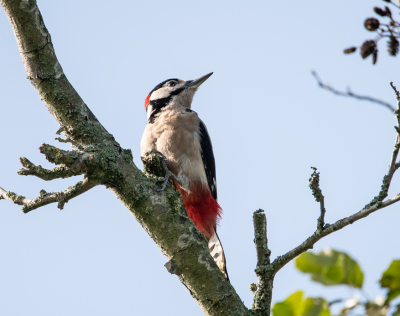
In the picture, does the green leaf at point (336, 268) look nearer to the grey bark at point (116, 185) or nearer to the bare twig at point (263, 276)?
the grey bark at point (116, 185)

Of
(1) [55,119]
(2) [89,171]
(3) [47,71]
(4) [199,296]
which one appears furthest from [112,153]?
(4) [199,296]

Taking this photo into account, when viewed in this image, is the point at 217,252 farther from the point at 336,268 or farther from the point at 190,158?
the point at 336,268

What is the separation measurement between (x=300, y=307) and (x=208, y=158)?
428 centimetres

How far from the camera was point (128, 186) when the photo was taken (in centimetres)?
299

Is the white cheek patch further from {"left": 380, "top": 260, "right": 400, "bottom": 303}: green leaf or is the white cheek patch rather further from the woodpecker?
{"left": 380, "top": 260, "right": 400, "bottom": 303}: green leaf

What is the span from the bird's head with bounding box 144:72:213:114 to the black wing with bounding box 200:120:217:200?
2.28ft

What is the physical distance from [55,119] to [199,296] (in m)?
1.52

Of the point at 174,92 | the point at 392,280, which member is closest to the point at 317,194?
the point at 392,280

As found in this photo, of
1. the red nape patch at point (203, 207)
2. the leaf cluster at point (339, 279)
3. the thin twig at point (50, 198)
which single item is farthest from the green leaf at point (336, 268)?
the red nape patch at point (203, 207)

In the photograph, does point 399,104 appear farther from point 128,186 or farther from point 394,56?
point 128,186

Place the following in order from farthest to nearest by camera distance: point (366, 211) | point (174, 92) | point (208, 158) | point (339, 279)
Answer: point (174, 92), point (208, 158), point (366, 211), point (339, 279)

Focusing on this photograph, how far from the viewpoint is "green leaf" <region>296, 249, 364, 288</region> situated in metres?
1.10

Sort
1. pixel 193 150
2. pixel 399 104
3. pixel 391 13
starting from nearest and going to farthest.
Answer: pixel 391 13
pixel 399 104
pixel 193 150

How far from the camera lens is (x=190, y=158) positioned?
4.94m
